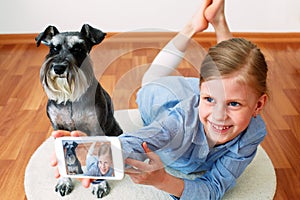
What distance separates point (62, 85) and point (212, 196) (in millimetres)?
498

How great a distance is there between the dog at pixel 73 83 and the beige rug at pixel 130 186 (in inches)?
8.3

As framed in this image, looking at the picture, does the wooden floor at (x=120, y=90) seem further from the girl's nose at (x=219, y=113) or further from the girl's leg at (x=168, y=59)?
the girl's nose at (x=219, y=113)

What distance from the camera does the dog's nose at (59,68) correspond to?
1.10m

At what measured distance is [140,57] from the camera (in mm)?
1385

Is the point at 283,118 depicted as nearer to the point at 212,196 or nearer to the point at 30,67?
the point at 212,196

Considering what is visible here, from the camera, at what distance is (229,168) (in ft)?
4.36

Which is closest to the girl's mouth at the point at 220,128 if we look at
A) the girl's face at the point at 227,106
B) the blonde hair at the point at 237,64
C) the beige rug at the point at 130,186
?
the girl's face at the point at 227,106

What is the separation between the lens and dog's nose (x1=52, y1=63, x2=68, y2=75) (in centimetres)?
110

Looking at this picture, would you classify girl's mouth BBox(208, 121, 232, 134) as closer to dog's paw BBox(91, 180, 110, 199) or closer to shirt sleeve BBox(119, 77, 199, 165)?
shirt sleeve BBox(119, 77, 199, 165)

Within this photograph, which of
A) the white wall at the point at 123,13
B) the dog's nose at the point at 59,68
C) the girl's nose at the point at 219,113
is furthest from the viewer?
the white wall at the point at 123,13

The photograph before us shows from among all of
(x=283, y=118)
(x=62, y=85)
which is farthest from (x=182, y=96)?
(x=283, y=118)

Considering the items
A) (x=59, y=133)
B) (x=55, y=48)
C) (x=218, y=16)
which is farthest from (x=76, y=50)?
(x=218, y=16)

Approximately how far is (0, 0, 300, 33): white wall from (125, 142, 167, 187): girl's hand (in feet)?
4.44

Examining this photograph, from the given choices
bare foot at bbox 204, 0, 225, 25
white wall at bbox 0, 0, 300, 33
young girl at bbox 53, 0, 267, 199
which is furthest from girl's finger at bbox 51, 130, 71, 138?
white wall at bbox 0, 0, 300, 33
